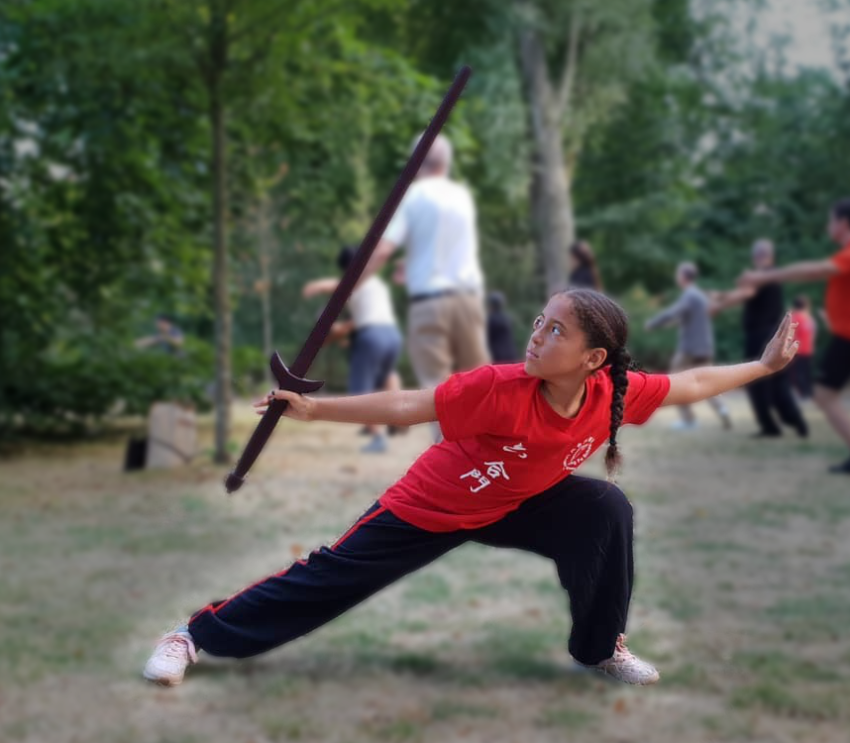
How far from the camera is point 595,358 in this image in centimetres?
233

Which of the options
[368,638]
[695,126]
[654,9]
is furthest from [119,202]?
[695,126]

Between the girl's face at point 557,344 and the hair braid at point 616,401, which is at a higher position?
the girl's face at point 557,344

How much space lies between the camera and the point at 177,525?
24.0 m

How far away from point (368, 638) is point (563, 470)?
27.3 metres

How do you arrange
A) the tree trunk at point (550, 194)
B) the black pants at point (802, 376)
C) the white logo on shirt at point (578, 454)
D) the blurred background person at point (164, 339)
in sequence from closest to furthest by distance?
the white logo on shirt at point (578, 454)
the tree trunk at point (550, 194)
the blurred background person at point (164, 339)
the black pants at point (802, 376)

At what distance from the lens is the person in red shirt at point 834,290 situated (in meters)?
3.24

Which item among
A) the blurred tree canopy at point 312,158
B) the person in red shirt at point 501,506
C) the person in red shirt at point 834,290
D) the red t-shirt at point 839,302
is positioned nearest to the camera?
the person in red shirt at point 501,506

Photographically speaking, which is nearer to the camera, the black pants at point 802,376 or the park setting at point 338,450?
the park setting at point 338,450

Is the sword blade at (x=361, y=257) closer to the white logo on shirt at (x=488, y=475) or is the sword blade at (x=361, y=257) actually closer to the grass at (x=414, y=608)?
the white logo on shirt at (x=488, y=475)

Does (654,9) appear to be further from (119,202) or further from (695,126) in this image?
(695,126)

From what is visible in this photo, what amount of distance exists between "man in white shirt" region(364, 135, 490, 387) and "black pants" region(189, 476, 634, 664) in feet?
1.33

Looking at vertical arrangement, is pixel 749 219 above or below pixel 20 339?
above

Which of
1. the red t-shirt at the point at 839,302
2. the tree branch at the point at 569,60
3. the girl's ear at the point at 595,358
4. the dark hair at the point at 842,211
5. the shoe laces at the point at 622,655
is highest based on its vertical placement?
the tree branch at the point at 569,60

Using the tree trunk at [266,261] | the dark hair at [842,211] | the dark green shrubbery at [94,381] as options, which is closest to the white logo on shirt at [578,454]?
the dark hair at [842,211]
